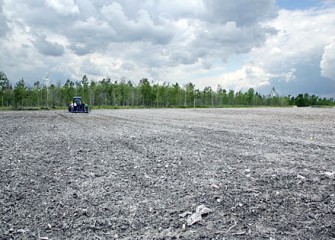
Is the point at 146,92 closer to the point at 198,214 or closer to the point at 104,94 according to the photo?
the point at 104,94

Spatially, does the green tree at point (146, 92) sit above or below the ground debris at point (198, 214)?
above

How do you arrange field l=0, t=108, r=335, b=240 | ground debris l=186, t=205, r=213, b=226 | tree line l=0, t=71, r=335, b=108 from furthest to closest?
tree line l=0, t=71, r=335, b=108
ground debris l=186, t=205, r=213, b=226
field l=0, t=108, r=335, b=240

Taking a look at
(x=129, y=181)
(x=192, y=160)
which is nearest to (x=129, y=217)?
(x=129, y=181)

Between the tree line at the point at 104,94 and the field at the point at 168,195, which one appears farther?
the tree line at the point at 104,94

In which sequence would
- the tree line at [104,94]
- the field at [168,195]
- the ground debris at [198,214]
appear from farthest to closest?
the tree line at [104,94]
the ground debris at [198,214]
the field at [168,195]

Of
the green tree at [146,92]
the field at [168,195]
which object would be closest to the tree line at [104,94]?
the green tree at [146,92]

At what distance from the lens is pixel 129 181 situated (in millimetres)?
5703

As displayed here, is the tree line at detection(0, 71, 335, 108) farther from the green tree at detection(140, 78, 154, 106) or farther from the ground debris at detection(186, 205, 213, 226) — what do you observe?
the ground debris at detection(186, 205, 213, 226)

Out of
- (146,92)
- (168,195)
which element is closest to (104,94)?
(146,92)

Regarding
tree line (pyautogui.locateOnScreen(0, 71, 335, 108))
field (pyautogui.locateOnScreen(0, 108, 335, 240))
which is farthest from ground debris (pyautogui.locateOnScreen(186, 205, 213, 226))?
tree line (pyautogui.locateOnScreen(0, 71, 335, 108))

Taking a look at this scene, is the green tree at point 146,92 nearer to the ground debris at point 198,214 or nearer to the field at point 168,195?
the field at point 168,195

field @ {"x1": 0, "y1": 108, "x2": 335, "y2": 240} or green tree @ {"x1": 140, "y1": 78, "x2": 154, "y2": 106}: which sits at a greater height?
green tree @ {"x1": 140, "y1": 78, "x2": 154, "y2": 106}

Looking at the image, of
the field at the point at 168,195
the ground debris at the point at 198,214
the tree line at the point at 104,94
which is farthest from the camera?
the tree line at the point at 104,94

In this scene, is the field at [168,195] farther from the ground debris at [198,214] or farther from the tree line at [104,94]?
the tree line at [104,94]
